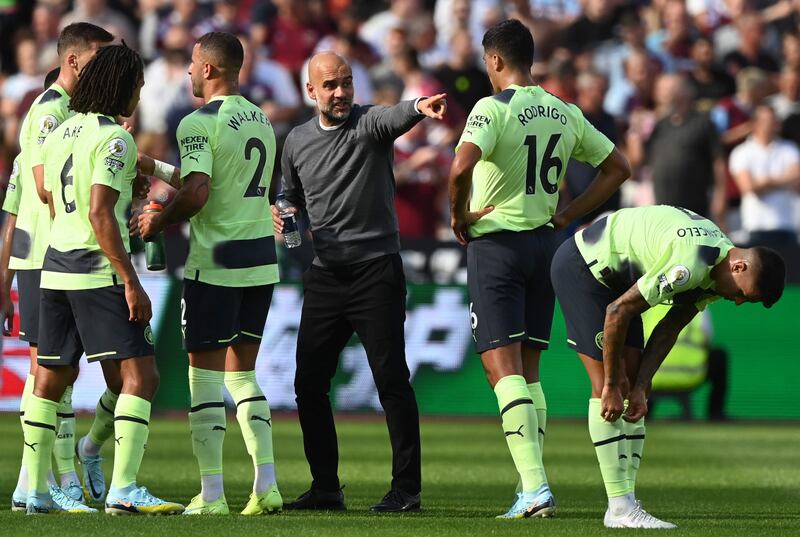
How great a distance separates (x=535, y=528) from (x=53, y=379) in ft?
9.12

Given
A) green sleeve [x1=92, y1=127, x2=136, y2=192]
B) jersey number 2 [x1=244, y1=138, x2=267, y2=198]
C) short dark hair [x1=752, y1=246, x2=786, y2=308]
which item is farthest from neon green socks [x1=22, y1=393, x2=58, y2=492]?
short dark hair [x1=752, y1=246, x2=786, y2=308]

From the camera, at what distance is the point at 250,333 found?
27.9 feet

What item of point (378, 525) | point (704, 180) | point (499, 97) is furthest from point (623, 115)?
point (378, 525)

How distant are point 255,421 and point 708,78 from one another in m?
12.3

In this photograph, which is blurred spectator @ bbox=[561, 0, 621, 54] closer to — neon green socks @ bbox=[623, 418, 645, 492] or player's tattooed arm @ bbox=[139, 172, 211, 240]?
neon green socks @ bbox=[623, 418, 645, 492]

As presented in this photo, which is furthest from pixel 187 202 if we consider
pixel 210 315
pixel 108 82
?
pixel 108 82

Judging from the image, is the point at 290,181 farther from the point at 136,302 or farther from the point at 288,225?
the point at 136,302

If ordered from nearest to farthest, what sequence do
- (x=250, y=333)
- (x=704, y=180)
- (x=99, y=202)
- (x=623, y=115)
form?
(x=99, y=202)
(x=250, y=333)
(x=704, y=180)
(x=623, y=115)

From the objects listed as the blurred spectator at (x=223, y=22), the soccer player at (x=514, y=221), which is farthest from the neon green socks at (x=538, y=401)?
the blurred spectator at (x=223, y=22)

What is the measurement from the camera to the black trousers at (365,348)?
8.65 metres

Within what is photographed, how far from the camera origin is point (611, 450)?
797 centimetres

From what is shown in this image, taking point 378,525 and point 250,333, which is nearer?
point 378,525

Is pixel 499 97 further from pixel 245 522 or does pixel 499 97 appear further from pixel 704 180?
pixel 704 180

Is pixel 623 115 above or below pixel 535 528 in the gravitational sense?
above
